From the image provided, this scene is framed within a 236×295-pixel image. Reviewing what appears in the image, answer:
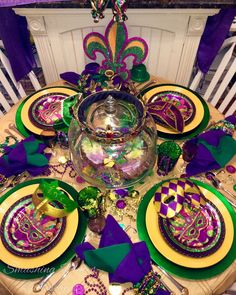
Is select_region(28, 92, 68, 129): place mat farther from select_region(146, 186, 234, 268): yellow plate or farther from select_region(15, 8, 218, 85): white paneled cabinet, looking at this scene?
select_region(146, 186, 234, 268): yellow plate

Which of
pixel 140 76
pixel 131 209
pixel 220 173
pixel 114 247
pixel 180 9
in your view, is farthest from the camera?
pixel 140 76

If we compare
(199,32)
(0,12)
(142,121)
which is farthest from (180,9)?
(0,12)

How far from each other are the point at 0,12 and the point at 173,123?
47.6 inches

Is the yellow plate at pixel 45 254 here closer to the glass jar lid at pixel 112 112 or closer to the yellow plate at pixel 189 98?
the glass jar lid at pixel 112 112

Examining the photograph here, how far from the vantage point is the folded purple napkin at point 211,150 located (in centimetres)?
124

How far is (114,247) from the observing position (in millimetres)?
938

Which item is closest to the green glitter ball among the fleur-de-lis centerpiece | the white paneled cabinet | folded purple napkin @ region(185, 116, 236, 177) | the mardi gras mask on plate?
the mardi gras mask on plate

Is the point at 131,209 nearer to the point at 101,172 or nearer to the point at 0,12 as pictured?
the point at 101,172

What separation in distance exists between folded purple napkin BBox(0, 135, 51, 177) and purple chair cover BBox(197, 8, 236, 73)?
50.2 inches

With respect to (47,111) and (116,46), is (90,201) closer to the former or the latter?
(47,111)

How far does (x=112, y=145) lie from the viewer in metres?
1.12

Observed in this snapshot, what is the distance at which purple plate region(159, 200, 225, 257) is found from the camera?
102cm

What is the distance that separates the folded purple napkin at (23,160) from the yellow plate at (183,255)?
513mm

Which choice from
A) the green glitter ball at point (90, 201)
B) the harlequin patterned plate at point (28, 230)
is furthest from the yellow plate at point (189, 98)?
the harlequin patterned plate at point (28, 230)
